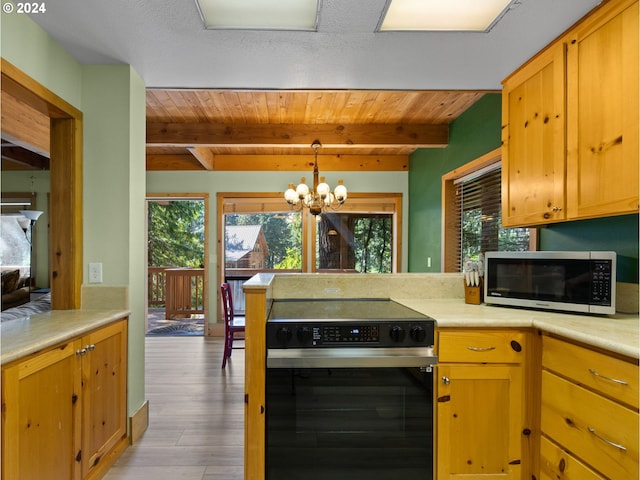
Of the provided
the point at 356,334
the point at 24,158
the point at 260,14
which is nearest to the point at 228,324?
the point at 356,334

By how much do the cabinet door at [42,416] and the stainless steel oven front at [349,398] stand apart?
2.86ft

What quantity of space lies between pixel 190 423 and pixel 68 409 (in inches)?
41.4

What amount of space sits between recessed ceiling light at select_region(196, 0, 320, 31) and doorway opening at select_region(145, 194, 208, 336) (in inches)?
156

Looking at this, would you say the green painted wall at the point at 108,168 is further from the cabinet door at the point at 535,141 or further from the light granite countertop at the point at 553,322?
the cabinet door at the point at 535,141

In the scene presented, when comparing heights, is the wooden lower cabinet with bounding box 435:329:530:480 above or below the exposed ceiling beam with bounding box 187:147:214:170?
below

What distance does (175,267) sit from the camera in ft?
21.7

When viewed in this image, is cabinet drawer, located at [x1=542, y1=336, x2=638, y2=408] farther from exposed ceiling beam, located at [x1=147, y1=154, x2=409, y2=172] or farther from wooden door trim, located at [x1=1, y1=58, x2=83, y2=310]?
exposed ceiling beam, located at [x1=147, y1=154, x2=409, y2=172]

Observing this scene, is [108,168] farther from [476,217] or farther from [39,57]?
[476,217]

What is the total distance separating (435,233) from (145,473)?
11.3ft

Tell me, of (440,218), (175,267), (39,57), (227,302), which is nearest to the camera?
(39,57)

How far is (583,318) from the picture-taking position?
63.3 inches

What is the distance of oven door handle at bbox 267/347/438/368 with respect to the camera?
1.54 metres

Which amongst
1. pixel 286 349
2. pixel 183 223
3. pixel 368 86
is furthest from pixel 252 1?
pixel 183 223

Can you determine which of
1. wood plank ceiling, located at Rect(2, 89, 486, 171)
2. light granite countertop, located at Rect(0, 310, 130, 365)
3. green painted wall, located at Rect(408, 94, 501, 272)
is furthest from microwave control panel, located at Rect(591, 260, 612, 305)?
light granite countertop, located at Rect(0, 310, 130, 365)
